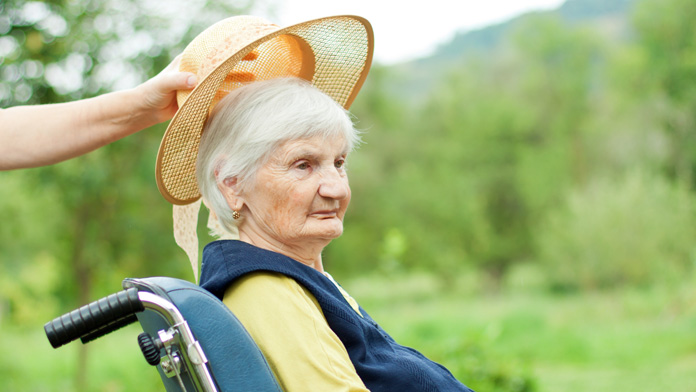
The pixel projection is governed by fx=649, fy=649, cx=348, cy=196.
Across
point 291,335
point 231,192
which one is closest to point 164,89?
point 231,192

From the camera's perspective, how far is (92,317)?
1268 mm

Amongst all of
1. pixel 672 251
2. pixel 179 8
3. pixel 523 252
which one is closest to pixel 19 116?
pixel 179 8

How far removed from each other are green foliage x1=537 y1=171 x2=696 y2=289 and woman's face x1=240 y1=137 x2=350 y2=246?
1285cm

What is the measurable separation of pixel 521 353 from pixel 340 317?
7.62m

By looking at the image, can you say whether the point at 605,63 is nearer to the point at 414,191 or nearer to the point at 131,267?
the point at 414,191

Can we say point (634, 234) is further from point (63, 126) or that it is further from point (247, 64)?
point (63, 126)

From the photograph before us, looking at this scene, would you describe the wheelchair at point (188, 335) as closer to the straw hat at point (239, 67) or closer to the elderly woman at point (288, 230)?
the elderly woman at point (288, 230)

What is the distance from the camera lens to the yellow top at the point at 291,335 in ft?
4.42

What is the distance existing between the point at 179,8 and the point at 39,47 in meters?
1.44

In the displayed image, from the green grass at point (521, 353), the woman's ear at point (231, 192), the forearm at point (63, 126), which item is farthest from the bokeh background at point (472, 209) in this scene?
the woman's ear at point (231, 192)

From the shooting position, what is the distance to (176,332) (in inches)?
51.6

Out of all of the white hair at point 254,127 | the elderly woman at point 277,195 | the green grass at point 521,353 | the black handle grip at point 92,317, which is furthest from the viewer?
the green grass at point 521,353

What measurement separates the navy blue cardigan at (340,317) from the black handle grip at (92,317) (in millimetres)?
242

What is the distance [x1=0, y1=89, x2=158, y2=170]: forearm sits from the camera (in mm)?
1669
